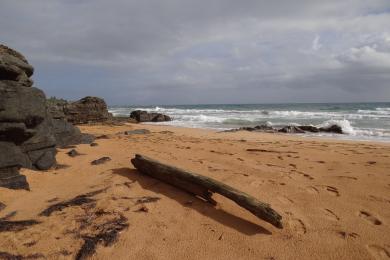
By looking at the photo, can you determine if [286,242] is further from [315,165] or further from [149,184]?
[315,165]

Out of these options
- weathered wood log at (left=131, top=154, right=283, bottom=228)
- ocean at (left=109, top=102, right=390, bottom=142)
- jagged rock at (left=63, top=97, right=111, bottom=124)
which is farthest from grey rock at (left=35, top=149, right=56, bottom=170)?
jagged rock at (left=63, top=97, right=111, bottom=124)

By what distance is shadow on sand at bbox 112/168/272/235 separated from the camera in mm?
3344

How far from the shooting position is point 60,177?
5109 millimetres

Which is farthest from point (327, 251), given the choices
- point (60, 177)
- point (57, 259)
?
point (60, 177)

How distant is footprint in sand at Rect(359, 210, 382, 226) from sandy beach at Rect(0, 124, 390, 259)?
0.03 metres

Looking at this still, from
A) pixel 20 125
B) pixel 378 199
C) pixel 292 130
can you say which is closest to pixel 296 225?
pixel 378 199

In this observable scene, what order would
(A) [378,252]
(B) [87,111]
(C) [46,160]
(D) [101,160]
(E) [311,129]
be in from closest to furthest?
(A) [378,252], (C) [46,160], (D) [101,160], (E) [311,129], (B) [87,111]

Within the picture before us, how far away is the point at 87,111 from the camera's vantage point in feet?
59.2

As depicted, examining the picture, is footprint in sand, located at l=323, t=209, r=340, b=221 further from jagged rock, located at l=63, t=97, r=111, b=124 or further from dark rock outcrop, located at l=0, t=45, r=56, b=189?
jagged rock, located at l=63, t=97, r=111, b=124

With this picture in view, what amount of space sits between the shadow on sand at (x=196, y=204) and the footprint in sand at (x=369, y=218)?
128 cm

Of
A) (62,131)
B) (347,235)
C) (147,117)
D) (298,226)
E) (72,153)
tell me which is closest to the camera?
(347,235)

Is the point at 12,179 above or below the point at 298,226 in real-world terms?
above

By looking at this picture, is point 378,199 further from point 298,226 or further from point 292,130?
point 292,130

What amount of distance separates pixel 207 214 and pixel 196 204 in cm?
29
